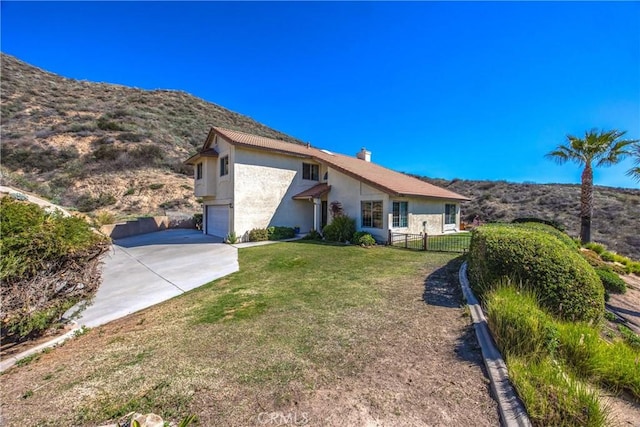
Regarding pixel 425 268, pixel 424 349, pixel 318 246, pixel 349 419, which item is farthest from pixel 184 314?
pixel 318 246

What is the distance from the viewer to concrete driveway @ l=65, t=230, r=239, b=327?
266 inches

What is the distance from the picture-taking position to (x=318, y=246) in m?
14.6

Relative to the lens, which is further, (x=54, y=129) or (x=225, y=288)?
(x=54, y=129)

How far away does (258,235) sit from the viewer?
1722cm

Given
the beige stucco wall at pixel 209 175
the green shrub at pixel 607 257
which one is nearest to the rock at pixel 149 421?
the beige stucco wall at pixel 209 175

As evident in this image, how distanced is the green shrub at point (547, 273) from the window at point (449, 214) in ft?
50.3

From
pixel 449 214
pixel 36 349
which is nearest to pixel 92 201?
pixel 36 349

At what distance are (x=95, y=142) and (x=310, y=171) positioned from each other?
1125 inches

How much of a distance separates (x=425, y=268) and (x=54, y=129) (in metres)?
43.2

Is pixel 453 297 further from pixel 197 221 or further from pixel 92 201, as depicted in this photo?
pixel 92 201

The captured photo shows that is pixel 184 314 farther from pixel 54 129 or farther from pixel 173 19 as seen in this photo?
pixel 54 129

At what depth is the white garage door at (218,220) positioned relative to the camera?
17875 mm

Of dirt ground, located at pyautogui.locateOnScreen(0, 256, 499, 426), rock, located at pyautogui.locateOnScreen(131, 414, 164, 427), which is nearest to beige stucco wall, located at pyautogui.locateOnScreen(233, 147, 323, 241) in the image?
dirt ground, located at pyautogui.locateOnScreen(0, 256, 499, 426)

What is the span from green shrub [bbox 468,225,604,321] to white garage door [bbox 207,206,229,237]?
1529 centimetres
